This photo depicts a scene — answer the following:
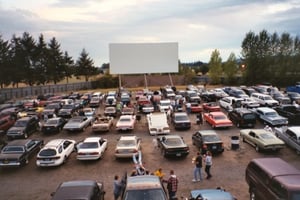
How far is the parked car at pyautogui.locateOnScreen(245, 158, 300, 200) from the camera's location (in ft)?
36.7

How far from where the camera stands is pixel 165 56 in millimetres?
66312

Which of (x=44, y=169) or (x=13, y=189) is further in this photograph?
(x=44, y=169)

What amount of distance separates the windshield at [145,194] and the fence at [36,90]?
50224mm

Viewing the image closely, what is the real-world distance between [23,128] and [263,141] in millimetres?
18182

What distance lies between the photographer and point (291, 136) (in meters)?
22.7

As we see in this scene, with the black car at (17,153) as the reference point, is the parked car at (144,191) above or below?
above

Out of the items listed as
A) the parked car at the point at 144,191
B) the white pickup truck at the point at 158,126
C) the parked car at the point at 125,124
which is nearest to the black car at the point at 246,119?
the white pickup truck at the point at 158,126

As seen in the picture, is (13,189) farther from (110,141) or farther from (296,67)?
(296,67)

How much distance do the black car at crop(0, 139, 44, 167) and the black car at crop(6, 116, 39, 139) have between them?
19.4ft

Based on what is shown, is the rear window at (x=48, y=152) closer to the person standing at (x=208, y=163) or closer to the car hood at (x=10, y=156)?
the car hood at (x=10, y=156)

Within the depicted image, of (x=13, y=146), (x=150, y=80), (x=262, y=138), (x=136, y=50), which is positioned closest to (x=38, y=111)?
(x=13, y=146)

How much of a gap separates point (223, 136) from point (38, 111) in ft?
67.7

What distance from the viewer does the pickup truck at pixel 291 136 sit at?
71.7ft

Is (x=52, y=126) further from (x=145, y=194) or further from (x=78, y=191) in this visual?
(x=145, y=194)
